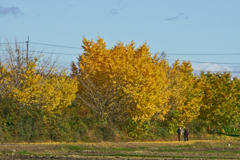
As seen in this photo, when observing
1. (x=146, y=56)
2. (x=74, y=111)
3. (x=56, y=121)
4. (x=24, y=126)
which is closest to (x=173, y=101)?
(x=146, y=56)

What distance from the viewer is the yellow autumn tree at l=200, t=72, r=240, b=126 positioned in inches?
2251

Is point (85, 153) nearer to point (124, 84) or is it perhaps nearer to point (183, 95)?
point (124, 84)

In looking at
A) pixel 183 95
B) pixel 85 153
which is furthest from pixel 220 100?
pixel 85 153

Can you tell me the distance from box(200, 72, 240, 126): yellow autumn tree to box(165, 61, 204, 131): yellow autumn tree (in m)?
2.88

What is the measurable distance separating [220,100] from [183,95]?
1312 cm

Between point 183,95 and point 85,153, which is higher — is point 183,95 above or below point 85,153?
above

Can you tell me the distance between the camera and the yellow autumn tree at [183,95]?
45156 mm

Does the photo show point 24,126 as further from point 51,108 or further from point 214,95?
point 214,95

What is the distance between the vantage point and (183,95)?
157 ft

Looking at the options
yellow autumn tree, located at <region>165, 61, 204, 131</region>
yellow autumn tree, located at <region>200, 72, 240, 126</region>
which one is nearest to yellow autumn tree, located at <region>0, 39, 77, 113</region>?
yellow autumn tree, located at <region>165, 61, 204, 131</region>

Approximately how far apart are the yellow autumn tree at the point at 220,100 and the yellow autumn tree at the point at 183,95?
2.88 m

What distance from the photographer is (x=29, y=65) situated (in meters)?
30.8

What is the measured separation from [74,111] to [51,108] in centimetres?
264

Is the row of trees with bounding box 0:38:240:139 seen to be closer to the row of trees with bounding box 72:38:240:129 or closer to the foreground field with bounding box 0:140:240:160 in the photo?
the row of trees with bounding box 72:38:240:129
